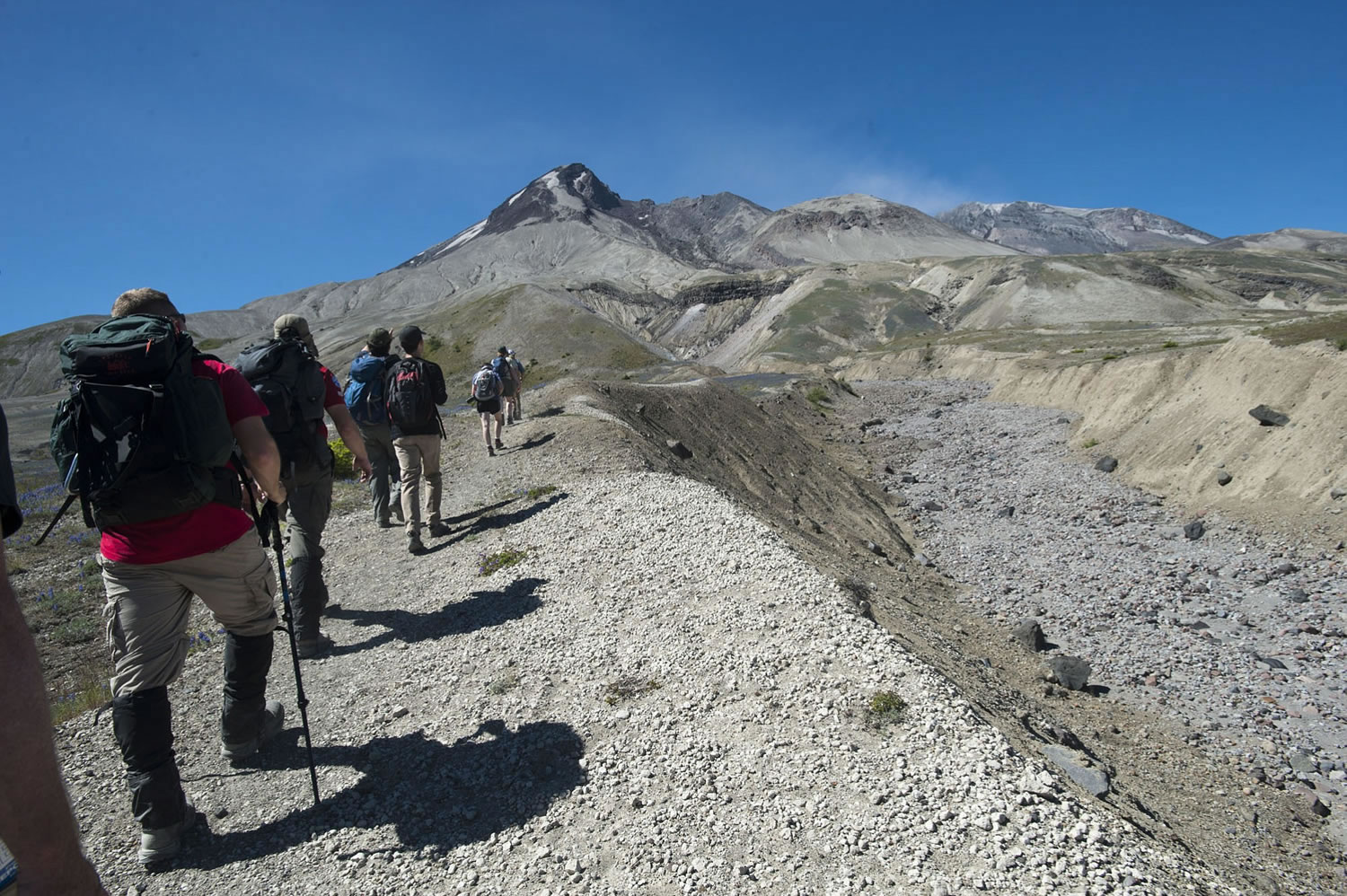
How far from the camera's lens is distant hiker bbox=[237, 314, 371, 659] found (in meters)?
7.00

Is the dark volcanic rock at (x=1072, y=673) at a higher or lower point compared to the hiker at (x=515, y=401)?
lower

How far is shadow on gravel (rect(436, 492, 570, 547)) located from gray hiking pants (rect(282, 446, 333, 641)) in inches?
129

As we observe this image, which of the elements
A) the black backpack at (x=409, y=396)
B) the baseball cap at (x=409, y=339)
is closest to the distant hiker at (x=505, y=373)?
the black backpack at (x=409, y=396)

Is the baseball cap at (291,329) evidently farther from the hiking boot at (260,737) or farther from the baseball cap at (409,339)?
the hiking boot at (260,737)

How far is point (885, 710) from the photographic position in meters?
5.86

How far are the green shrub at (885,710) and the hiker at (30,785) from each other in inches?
196

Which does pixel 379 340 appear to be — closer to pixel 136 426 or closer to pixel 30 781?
pixel 136 426

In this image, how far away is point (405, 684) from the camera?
7055 mm

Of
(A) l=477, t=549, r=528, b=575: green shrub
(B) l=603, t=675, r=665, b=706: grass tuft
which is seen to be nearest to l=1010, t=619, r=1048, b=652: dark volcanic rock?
(B) l=603, t=675, r=665, b=706: grass tuft

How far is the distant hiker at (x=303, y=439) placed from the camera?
7000 millimetres

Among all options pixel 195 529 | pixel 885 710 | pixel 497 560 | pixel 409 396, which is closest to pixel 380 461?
pixel 409 396

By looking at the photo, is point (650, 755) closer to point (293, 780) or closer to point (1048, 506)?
point (293, 780)

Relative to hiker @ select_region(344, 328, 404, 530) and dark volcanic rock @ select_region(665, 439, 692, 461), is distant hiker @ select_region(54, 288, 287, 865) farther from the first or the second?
dark volcanic rock @ select_region(665, 439, 692, 461)

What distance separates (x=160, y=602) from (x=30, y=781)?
305 cm
